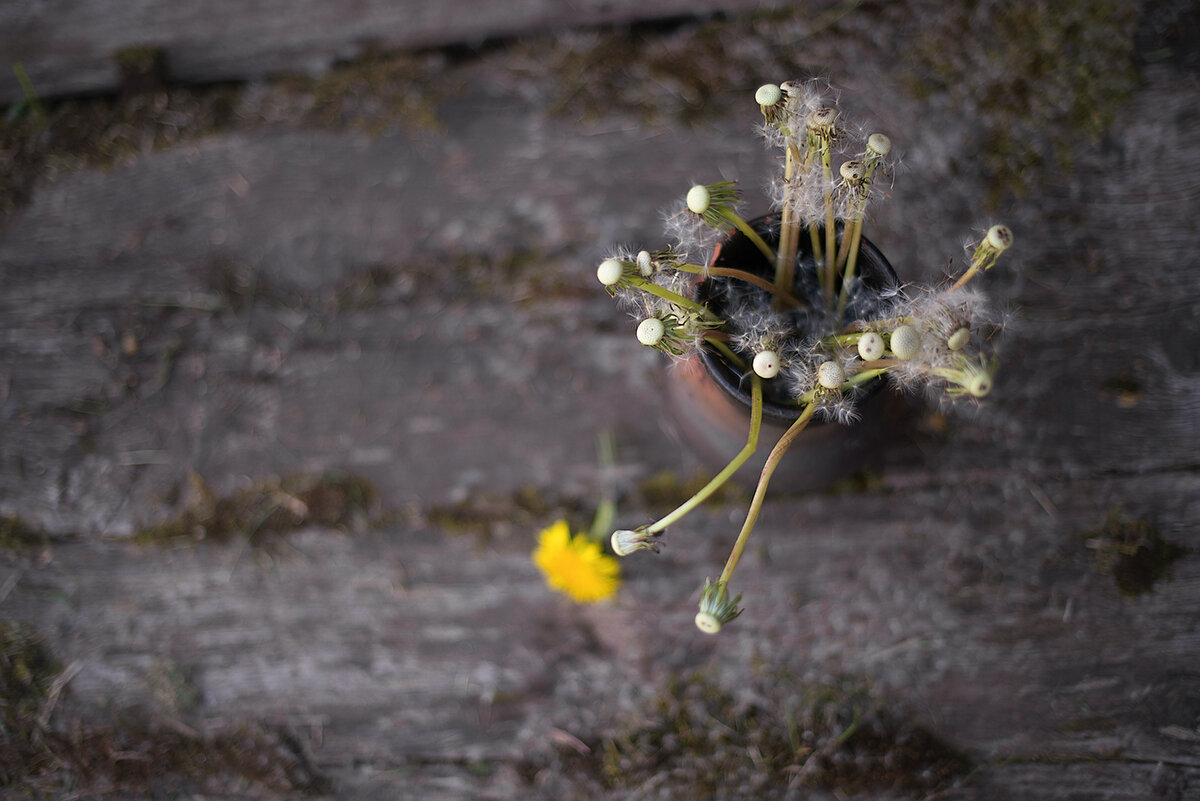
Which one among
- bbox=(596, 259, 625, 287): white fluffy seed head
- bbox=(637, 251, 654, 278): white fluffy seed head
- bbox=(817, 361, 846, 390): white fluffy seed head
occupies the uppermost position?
bbox=(637, 251, 654, 278): white fluffy seed head

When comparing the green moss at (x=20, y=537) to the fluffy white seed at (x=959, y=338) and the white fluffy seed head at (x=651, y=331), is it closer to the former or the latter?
the white fluffy seed head at (x=651, y=331)

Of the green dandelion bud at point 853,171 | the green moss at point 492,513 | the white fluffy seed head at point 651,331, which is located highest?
the green dandelion bud at point 853,171

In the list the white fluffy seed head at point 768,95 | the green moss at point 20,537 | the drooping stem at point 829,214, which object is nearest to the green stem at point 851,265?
the drooping stem at point 829,214

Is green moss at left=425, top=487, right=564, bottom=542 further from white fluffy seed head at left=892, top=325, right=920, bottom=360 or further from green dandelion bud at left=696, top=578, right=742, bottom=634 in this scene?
white fluffy seed head at left=892, top=325, right=920, bottom=360

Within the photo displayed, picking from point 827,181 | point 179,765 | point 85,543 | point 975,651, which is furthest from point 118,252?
point 975,651

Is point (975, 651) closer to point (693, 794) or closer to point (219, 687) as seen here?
point (693, 794)

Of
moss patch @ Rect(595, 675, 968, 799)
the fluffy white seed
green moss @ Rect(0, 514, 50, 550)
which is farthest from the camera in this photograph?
green moss @ Rect(0, 514, 50, 550)

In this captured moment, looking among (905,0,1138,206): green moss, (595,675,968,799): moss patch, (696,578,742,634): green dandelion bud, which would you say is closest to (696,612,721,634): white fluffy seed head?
(696,578,742,634): green dandelion bud
